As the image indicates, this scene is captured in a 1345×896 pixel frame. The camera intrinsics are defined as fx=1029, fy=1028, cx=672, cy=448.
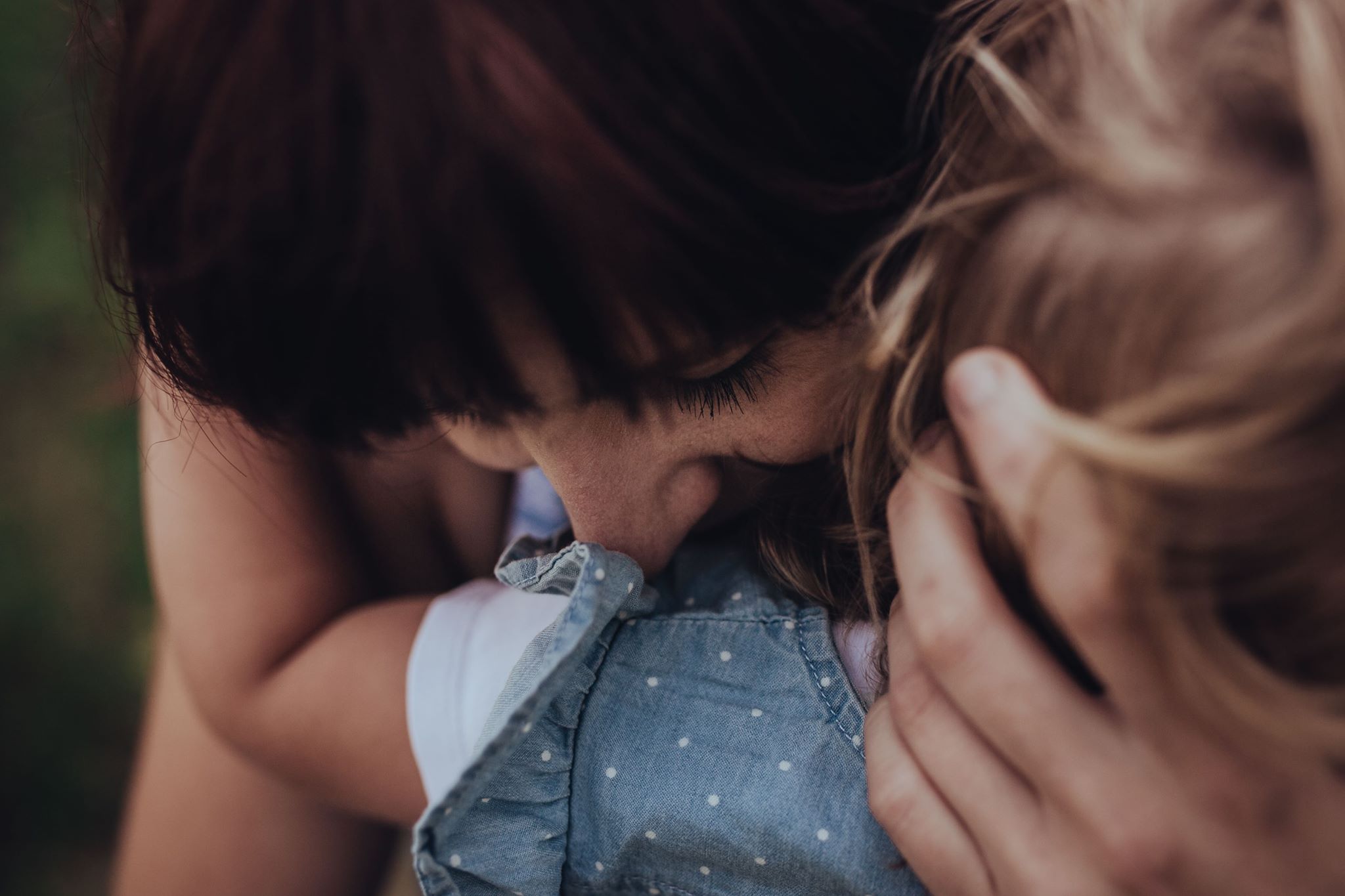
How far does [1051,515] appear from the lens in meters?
0.47

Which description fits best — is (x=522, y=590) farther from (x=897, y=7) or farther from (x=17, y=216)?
(x=17, y=216)

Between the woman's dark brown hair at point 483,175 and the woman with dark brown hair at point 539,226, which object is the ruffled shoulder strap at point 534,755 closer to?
the woman with dark brown hair at point 539,226

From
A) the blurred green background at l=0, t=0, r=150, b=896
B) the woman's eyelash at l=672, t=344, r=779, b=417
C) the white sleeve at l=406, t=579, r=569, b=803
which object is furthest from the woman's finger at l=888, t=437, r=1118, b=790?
the blurred green background at l=0, t=0, r=150, b=896

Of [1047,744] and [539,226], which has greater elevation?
[539,226]

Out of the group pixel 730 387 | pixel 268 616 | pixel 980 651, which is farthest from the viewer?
pixel 268 616

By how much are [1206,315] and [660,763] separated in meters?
0.45

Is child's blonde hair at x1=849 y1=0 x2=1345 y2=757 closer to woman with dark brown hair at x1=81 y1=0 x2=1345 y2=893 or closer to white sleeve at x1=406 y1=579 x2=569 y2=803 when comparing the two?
woman with dark brown hair at x1=81 y1=0 x2=1345 y2=893

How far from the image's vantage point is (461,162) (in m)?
0.49

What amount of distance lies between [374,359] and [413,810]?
0.50 meters

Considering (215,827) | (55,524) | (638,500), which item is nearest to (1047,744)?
(638,500)

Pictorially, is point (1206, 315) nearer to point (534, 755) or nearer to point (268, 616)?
point (534, 755)

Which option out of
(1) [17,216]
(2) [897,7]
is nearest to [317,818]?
(2) [897,7]

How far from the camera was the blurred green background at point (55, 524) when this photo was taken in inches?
65.5

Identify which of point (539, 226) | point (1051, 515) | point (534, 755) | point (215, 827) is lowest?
point (215, 827)
